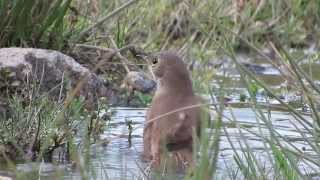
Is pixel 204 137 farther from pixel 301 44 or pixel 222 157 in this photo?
pixel 301 44

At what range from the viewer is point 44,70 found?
638 centimetres

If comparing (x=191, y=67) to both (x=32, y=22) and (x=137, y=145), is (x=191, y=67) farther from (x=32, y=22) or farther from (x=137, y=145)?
(x=137, y=145)

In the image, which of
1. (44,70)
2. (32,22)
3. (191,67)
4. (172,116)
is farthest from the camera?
(191,67)

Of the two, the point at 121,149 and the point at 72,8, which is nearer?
the point at 121,149

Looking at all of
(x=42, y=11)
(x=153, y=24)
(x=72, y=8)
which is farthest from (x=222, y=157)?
(x=153, y=24)

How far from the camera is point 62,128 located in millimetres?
5172

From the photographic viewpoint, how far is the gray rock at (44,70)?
6.12 metres

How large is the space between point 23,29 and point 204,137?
4011 millimetres

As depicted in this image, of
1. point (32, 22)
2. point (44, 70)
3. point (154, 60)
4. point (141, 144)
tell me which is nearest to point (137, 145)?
point (141, 144)

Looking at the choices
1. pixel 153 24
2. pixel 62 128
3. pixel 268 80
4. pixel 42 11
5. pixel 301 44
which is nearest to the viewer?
pixel 62 128

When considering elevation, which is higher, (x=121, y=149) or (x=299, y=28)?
(x=299, y=28)

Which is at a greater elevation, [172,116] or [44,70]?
[44,70]

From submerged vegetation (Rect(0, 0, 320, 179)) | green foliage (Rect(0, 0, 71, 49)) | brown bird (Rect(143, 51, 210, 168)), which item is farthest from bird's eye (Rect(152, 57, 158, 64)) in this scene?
green foliage (Rect(0, 0, 71, 49))

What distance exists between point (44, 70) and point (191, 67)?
2.38 metres
